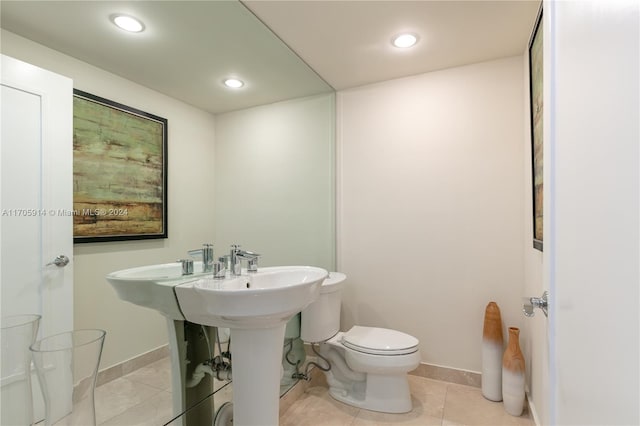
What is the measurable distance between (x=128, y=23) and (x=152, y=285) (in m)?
1.11

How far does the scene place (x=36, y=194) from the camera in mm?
1042

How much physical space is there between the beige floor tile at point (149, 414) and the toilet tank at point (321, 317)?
912 mm

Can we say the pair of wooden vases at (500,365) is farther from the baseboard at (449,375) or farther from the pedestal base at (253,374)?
the pedestal base at (253,374)

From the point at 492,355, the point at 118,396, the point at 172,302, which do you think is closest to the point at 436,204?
the point at 492,355

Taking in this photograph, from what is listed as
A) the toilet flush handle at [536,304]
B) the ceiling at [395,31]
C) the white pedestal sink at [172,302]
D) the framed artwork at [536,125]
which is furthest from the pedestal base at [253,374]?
the ceiling at [395,31]

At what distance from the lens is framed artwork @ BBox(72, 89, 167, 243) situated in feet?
3.77

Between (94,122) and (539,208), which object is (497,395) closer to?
(539,208)

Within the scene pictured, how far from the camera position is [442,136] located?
233 cm

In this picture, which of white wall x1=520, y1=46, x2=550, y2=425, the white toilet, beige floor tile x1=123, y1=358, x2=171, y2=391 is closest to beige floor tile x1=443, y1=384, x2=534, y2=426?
white wall x1=520, y1=46, x2=550, y2=425

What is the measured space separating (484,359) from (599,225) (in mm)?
1914

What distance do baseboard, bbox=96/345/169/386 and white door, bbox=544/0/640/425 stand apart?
A: 1.38m

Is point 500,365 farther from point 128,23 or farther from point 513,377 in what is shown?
point 128,23

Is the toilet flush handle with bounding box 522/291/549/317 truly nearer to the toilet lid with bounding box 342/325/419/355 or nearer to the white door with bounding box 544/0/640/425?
the white door with bounding box 544/0/640/425

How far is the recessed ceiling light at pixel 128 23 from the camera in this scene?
133cm
